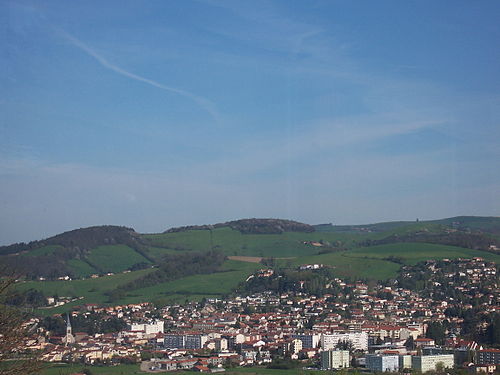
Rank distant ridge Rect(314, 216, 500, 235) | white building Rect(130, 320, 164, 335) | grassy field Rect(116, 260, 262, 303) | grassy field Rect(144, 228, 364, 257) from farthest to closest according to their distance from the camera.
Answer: distant ridge Rect(314, 216, 500, 235) < grassy field Rect(144, 228, 364, 257) < grassy field Rect(116, 260, 262, 303) < white building Rect(130, 320, 164, 335)

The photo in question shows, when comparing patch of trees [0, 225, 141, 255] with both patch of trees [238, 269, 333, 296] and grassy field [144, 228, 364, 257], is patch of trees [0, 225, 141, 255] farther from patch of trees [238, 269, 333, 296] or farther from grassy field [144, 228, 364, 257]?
patch of trees [238, 269, 333, 296]

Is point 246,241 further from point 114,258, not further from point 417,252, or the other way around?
point 417,252

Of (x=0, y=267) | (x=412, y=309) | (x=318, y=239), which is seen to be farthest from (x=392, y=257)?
(x=0, y=267)

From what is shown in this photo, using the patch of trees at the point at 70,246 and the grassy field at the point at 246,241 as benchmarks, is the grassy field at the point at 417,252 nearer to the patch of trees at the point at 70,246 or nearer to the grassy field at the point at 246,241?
the grassy field at the point at 246,241

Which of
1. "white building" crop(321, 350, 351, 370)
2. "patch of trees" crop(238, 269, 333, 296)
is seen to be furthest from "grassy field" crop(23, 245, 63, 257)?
"white building" crop(321, 350, 351, 370)

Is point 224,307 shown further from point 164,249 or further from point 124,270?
point 164,249

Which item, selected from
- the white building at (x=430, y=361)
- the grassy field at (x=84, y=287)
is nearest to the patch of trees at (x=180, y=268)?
the grassy field at (x=84, y=287)

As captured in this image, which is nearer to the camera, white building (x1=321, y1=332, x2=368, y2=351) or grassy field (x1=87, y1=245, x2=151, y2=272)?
white building (x1=321, y1=332, x2=368, y2=351)
